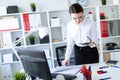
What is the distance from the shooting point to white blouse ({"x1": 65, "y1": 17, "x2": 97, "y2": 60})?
2.85 m

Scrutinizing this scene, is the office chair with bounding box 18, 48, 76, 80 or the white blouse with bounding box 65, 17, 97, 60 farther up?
the white blouse with bounding box 65, 17, 97, 60

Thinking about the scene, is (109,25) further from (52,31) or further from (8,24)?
(8,24)

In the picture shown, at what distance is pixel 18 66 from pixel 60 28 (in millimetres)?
1228

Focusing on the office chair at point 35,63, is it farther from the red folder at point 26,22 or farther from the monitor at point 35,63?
the red folder at point 26,22

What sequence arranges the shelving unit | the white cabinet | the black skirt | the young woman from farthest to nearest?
1. the white cabinet
2. the shelving unit
3. the black skirt
4. the young woman

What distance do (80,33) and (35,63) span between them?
49.7 inches

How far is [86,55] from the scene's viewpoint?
3027mm

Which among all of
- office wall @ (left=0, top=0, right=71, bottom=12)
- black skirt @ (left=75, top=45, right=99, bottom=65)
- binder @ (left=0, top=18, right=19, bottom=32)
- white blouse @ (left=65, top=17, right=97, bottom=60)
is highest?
office wall @ (left=0, top=0, right=71, bottom=12)

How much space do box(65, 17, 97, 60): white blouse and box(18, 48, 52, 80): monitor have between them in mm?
1030

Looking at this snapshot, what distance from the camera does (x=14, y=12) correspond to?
4195 mm

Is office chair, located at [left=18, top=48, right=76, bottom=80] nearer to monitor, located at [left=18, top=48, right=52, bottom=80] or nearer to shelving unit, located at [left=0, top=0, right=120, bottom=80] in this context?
monitor, located at [left=18, top=48, right=52, bottom=80]

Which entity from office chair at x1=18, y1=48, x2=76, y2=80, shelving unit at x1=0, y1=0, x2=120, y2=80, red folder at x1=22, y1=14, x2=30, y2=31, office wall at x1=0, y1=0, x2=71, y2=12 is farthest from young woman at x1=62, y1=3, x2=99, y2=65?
office wall at x1=0, y1=0, x2=71, y2=12

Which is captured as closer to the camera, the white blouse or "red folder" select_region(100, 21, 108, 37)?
the white blouse

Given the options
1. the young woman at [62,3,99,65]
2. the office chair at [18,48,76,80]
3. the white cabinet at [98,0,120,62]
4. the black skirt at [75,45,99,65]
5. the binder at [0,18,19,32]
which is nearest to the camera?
the office chair at [18,48,76,80]
